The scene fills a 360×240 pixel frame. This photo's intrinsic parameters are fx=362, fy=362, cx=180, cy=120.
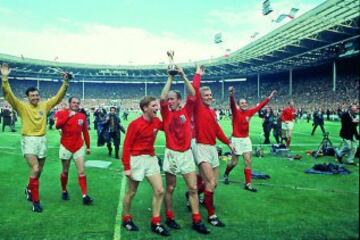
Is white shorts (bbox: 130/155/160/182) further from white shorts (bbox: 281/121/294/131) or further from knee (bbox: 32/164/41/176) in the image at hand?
white shorts (bbox: 281/121/294/131)

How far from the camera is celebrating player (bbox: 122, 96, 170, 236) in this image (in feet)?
18.3

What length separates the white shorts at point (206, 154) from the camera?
617 cm

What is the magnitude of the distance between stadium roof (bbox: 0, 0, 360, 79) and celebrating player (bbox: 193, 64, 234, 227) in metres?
29.3

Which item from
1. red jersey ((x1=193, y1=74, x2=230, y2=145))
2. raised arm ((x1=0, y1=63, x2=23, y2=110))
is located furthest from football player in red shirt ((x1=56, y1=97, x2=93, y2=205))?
red jersey ((x1=193, y1=74, x2=230, y2=145))

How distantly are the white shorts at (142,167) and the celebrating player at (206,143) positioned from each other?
90cm

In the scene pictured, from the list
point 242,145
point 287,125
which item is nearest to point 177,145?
point 242,145

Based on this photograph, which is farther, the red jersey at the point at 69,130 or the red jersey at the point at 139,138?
the red jersey at the point at 69,130

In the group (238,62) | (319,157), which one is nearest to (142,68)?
(238,62)

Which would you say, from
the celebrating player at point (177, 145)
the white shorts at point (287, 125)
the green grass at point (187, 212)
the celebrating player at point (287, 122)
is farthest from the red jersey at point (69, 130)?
the white shorts at point (287, 125)

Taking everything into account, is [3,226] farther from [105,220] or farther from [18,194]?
[18,194]

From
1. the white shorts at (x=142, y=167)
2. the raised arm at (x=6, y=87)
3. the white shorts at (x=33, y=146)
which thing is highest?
the raised arm at (x=6, y=87)

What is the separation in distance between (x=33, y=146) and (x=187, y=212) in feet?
10.3

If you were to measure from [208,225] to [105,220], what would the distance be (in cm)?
176

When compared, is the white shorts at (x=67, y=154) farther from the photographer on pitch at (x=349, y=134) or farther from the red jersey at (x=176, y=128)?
the photographer on pitch at (x=349, y=134)
